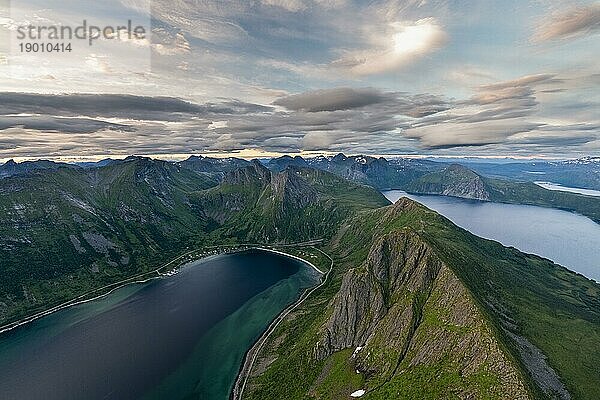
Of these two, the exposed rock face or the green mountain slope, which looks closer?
the exposed rock face

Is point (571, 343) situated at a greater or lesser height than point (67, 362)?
greater

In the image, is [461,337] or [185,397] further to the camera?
[185,397]

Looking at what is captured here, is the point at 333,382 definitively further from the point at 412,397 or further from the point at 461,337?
the point at 461,337

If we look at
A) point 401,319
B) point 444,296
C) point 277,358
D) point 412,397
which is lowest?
point 277,358

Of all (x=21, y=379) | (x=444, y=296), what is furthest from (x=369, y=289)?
(x=21, y=379)

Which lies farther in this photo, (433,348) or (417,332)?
(417,332)

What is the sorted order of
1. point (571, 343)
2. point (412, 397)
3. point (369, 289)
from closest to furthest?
point (412, 397) → point (571, 343) → point (369, 289)

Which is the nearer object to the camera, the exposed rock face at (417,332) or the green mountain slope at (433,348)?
the exposed rock face at (417,332)

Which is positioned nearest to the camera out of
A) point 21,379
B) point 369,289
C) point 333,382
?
point 333,382
